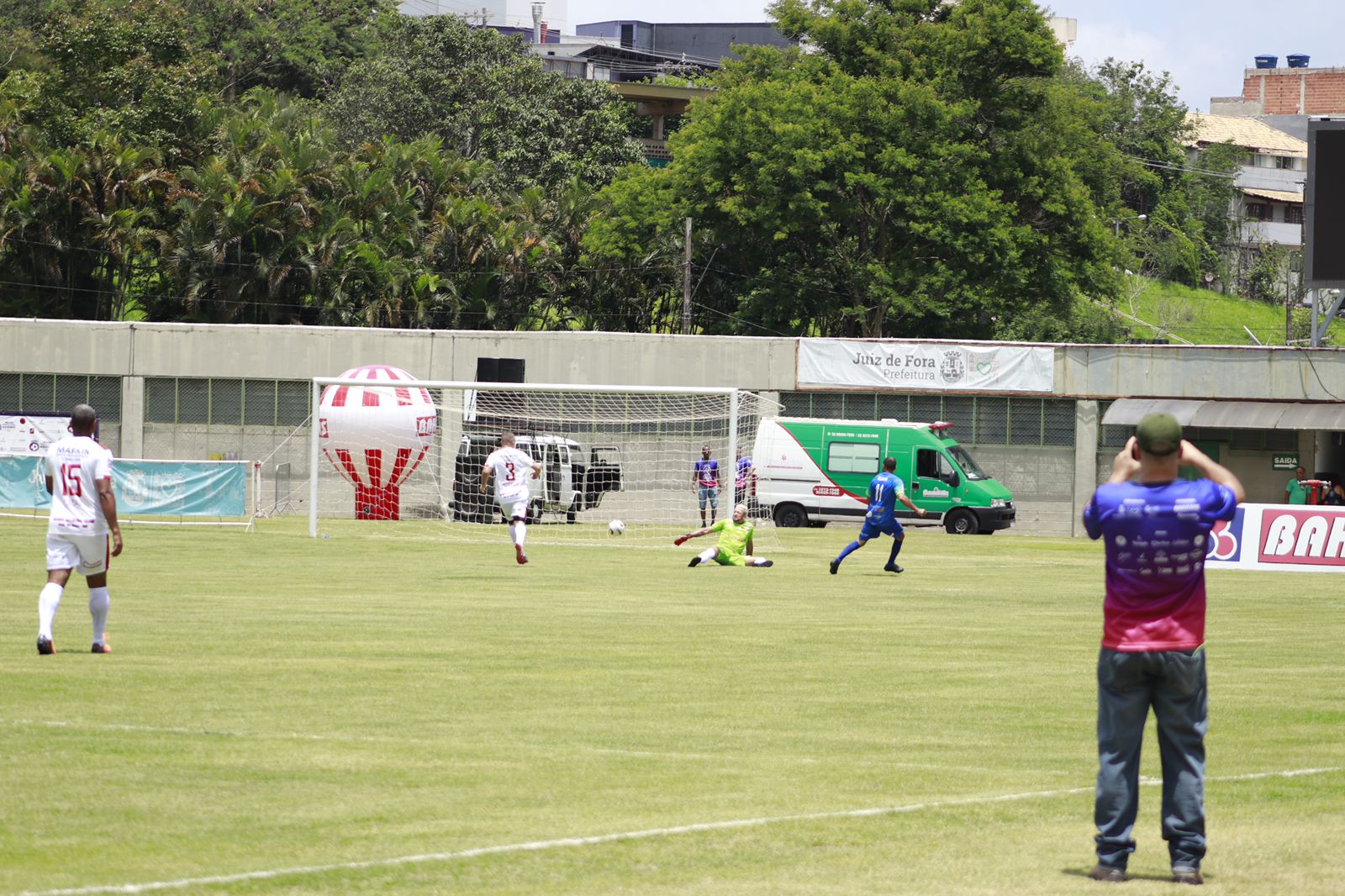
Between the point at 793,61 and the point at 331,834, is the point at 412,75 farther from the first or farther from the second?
the point at 331,834

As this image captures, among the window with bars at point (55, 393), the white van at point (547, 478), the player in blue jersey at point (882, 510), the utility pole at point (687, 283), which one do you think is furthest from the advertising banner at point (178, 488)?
the utility pole at point (687, 283)

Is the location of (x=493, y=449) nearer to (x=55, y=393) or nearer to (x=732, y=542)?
(x=732, y=542)

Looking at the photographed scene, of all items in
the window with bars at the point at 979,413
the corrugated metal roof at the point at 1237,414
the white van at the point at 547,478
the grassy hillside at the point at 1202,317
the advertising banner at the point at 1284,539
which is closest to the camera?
the advertising banner at the point at 1284,539

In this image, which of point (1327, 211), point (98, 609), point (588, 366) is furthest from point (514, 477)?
point (588, 366)

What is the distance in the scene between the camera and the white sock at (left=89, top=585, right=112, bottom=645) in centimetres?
1359

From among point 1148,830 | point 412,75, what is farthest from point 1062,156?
point 1148,830

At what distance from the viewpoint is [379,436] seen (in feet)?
127

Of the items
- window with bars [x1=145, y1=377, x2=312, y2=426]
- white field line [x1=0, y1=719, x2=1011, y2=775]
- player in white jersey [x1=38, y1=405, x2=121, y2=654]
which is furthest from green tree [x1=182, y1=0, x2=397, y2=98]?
white field line [x1=0, y1=719, x2=1011, y2=775]

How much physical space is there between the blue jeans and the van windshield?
3563 centimetres

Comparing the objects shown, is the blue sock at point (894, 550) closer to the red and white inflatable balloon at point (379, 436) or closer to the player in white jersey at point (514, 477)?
the player in white jersey at point (514, 477)

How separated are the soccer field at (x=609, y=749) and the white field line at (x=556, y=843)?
0.07 feet

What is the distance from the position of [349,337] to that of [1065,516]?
19.9 metres

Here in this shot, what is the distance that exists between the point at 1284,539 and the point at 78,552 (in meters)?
21.3

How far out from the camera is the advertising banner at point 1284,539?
2862 cm
